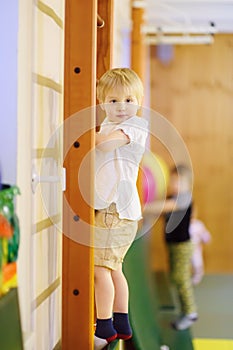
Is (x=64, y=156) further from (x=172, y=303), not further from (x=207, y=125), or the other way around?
(x=207, y=125)

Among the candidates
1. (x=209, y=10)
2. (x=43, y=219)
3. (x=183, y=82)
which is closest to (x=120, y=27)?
(x=209, y=10)

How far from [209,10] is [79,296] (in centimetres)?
414

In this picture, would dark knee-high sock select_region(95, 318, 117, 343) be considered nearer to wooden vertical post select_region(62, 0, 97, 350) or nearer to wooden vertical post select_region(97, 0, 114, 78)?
wooden vertical post select_region(62, 0, 97, 350)

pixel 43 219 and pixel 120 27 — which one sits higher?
pixel 120 27

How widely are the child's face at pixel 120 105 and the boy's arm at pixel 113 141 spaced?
0.04m

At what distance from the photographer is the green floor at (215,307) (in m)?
4.19

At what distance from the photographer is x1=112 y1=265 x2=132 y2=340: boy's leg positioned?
1759 mm

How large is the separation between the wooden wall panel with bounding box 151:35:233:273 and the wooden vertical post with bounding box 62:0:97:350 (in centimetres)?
430

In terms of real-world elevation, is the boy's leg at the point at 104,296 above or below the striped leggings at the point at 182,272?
above

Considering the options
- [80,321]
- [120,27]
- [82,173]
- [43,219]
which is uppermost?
[120,27]

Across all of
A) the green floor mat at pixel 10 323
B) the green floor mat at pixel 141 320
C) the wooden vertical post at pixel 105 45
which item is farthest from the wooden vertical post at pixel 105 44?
the green floor mat at pixel 141 320

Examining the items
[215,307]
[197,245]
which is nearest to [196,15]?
[197,245]

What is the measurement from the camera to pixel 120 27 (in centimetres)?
426

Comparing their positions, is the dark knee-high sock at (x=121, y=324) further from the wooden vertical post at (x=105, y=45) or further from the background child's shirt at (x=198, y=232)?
the background child's shirt at (x=198, y=232)
